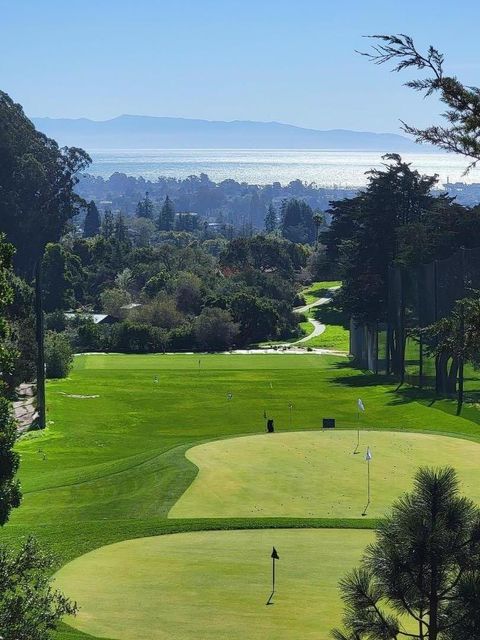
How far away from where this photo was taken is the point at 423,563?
27.1 ft

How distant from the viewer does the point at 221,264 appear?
119312 millimetres

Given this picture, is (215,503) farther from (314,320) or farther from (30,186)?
(30,186)

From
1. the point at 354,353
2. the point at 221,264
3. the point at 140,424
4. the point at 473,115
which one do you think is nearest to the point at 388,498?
the point at 473,115

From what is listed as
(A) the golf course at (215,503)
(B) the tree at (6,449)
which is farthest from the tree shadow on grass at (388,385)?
(B) the tree at (6,449)

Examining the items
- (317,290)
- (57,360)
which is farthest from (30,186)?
(57,360)

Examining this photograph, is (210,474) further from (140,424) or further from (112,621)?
(140,424)

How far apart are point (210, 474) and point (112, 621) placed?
34.6 ft

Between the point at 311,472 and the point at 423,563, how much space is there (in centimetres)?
1663

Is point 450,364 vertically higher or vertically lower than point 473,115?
lower

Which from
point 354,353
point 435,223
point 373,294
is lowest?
point 354,353

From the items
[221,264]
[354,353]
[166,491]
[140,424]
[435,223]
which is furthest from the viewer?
[221,264]

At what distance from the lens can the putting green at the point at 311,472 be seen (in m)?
22.0

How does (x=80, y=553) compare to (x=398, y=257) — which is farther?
(x=398, y=257)

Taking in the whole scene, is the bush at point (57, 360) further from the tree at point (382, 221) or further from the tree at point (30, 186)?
the tree at point (30, 186)
